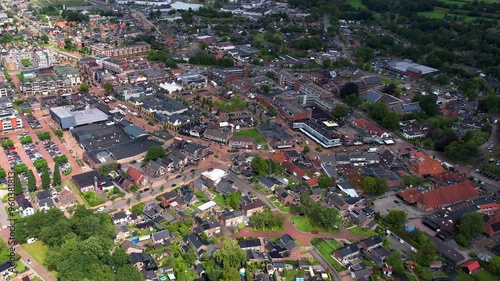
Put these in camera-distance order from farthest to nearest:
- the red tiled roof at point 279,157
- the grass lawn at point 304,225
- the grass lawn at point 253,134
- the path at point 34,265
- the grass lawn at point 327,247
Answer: the grass lawn at point 253,134 < the red tiled roof at point 279,157 < the grass lawn at point 304,225 < the grass lawn at point 327,247 < the path at point 34,265

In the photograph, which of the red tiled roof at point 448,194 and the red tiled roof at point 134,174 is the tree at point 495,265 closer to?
the red tiled roof at point 448,194

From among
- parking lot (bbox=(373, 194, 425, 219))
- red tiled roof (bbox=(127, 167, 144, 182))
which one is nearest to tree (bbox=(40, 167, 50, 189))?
red tiled roof (bbox=(127, 167, 144, 182))

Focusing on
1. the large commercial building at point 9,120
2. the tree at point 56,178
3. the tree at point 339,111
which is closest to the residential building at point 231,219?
the tree at point 56,178

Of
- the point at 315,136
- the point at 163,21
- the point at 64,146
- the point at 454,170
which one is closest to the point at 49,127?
the point at 64,146

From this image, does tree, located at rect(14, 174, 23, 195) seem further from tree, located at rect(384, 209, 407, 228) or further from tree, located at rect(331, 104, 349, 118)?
tree, located at rect(331, 104, 349, 118)

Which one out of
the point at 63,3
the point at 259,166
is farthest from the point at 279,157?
the point at 63,3

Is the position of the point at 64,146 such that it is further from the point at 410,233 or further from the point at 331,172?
the point at 410,233
